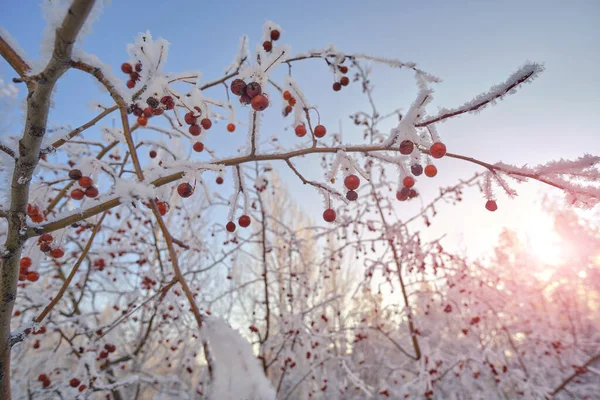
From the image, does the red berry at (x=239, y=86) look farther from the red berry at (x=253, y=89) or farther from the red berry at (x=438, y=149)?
the red berry at (x=438, y=149)

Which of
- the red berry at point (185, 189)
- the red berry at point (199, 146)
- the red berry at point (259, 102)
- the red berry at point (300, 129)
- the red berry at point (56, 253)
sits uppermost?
the red berry at point (199, 146)

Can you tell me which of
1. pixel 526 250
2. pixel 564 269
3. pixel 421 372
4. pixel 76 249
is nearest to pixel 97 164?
pixel 76 249

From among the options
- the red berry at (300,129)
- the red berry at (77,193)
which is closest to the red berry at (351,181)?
the red berry at (300,129)

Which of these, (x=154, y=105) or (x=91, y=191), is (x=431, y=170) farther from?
(x=91, y=191)

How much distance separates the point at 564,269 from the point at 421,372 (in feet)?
27.2

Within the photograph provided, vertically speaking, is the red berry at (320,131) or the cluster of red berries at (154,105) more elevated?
the cluster of red berries at (154,105)

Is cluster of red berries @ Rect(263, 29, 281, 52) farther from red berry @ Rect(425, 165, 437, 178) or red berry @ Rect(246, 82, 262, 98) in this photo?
red berry @ Rect(425, 165, 437, 178)

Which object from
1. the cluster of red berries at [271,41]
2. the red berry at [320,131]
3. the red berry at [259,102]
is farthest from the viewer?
the cluster of red berries at [271,41]

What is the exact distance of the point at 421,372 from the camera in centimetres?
381

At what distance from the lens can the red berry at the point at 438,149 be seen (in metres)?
1.13

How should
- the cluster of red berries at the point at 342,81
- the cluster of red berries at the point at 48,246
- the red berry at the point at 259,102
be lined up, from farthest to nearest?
the cluster of red berries at the point at 342,81
the cluster of red berries at the point at 48,246
the red berry at the point at 259,102

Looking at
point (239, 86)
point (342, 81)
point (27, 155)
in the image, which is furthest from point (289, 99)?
point (27, 155)

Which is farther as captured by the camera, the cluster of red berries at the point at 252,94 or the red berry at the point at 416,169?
the red berry at the point at 416,169

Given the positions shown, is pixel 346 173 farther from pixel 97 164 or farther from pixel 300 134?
pixel 97 164
